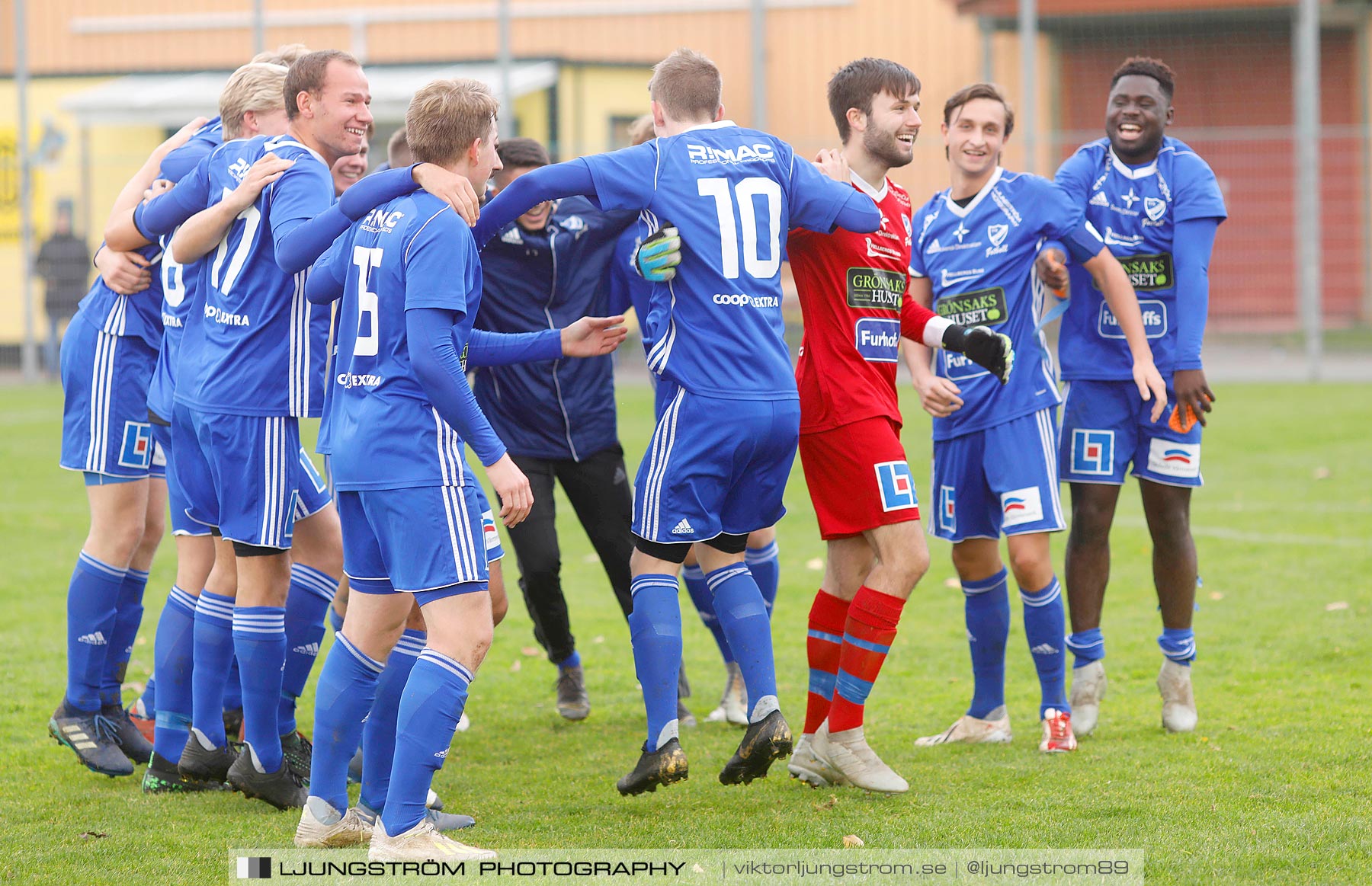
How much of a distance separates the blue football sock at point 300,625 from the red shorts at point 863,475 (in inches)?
68.9

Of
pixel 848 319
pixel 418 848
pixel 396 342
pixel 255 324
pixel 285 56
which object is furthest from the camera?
pixel 285 56

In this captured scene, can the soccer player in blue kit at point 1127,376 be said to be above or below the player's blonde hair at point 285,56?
below

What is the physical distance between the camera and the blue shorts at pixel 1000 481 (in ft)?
17.2

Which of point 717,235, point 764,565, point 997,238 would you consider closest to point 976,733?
point 764,565

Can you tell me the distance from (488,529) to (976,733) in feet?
6.86

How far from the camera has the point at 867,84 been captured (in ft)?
15.9

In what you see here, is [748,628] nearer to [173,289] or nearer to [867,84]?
[867,84]

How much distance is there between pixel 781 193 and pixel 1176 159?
2.02 m

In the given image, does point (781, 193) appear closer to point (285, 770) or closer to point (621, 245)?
point (621, 245)

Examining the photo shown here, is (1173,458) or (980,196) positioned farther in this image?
(1173,458)

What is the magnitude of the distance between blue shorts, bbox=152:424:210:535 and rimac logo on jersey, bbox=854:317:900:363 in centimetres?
225

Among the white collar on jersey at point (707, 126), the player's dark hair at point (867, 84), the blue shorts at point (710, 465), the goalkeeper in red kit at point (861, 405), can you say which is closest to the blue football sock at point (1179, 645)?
the goalkeeper in red kit at point (861, 405)

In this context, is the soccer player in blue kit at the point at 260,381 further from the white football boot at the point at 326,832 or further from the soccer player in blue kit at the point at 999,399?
the soccer player in blue kit at the point at 999,399

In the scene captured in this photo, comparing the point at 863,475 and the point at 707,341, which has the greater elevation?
the point at 707,341
